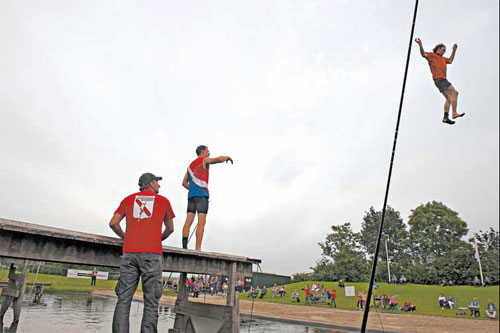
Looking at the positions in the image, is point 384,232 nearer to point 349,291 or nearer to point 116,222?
point 349,291

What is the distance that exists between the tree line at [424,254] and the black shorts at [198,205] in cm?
4153

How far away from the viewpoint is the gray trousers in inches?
140

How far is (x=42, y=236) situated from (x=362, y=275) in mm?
44711

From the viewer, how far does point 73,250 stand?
12.3 ft

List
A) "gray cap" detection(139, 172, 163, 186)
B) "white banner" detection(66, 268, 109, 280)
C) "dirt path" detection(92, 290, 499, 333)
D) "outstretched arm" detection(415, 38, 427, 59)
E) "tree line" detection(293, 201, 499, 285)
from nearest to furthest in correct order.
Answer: "gray cap" detection(139, 172, 163, 186), "outstretched arm" detection(415, 38, 427, 59), "dirt path" detection(92, 290, 499, 333), "white banner" detection(66, 268, 109, 280), "tree line" detection(293, 201, 499, 285)

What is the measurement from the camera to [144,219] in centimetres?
375

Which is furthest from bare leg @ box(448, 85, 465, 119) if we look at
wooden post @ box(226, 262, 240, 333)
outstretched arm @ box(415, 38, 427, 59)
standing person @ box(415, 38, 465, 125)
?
wooden post @ box(226, 262, 240, 333)

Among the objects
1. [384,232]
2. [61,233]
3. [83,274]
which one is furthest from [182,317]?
[384,232]

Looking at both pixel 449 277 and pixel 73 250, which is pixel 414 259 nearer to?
pixel 449 277

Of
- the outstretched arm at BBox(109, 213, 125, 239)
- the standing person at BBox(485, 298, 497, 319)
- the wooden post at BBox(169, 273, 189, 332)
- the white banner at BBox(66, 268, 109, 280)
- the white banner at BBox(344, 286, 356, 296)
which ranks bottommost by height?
the white banner at BBox(66, 268, 109, 280)

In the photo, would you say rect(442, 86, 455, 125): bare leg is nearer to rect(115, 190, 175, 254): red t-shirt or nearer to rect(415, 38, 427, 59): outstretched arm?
rect(415, 38, 427, 59): outstretched arm

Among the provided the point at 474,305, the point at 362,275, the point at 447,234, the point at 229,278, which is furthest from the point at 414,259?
the point at 229,278

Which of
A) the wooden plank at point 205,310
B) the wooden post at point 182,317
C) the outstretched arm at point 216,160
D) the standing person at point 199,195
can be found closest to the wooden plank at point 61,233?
the standing person at point 199,195

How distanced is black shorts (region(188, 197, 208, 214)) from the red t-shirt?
66.3 inches
